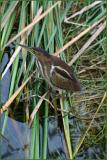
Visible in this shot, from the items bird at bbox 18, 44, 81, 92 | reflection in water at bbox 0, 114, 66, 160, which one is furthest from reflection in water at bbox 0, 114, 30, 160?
bird at bbox 18, 44, 81, 92

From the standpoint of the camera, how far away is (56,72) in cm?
274

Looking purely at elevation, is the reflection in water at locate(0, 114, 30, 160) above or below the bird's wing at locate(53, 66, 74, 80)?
below

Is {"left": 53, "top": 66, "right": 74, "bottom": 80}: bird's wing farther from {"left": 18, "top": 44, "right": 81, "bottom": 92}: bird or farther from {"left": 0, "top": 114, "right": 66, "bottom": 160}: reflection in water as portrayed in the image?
{"left": 0, "top": 114, "right": 66, "bottom": 160}: reflection in water

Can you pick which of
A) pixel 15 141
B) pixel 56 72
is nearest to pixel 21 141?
pixel 15 141

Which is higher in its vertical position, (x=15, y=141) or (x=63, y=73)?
(x=63, y=73)

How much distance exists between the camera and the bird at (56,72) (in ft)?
8.92

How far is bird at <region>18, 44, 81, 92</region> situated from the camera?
8.92ft

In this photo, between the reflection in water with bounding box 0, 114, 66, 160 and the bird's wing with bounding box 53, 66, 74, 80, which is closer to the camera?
the reflection in water with bounding box 0, 114, 66, 160

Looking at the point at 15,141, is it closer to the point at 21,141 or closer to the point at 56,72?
the point at 21,141

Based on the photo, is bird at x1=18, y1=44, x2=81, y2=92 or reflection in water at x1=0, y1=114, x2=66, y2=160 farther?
bird at x1=18, y1=44, x2=81, y2=92

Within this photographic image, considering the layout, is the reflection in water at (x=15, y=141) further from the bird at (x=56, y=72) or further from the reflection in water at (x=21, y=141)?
the bird at (x=56, y=72)

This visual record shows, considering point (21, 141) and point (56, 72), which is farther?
point (56, 72)

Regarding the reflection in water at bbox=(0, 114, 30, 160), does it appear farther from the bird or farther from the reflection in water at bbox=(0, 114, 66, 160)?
the bird

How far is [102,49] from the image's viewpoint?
10.5ft
